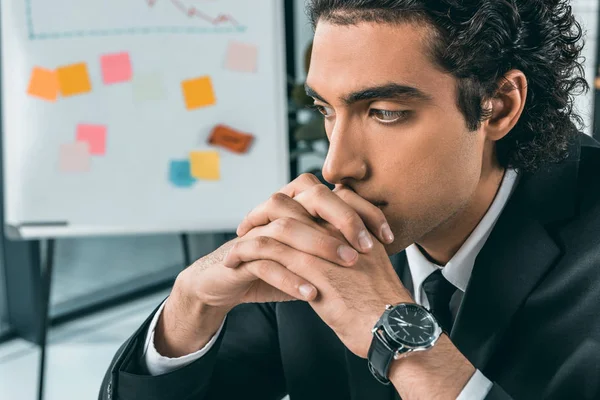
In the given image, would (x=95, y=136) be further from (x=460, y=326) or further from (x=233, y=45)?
(x=460, y=326)

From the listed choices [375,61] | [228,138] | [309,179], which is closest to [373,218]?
[309,179]

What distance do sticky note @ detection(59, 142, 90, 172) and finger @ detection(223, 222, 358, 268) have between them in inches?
47.8

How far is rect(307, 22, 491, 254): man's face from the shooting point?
39.8 inches

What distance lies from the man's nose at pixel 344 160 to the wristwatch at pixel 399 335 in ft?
0.72

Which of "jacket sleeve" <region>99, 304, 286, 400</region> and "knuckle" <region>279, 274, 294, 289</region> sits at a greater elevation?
"knuckle" <region>279, 274, 294, 289</region>

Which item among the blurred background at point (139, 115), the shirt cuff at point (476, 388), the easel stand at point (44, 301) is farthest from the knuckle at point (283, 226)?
the easel stand at point (44, 301)

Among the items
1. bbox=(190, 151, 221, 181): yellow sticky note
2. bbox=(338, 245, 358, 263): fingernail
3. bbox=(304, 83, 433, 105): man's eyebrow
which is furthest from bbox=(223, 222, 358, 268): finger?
bbox=(190, 151, 221, 181): yellow sticky note

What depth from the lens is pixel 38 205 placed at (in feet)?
6.69

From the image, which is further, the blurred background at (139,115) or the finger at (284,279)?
the blurred background at (139,115)

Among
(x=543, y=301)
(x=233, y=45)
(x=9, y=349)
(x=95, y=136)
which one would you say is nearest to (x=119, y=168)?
(x=95, y=136)

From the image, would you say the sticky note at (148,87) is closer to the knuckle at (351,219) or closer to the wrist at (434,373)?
the knuckle at (351,219)

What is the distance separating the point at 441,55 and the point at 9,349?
2.37 m

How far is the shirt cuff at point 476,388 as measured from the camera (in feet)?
2.79

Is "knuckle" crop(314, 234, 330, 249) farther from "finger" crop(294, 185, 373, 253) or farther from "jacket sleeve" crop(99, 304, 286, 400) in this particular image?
"jacket sleeve" crop(99, 304, 286, 400)
